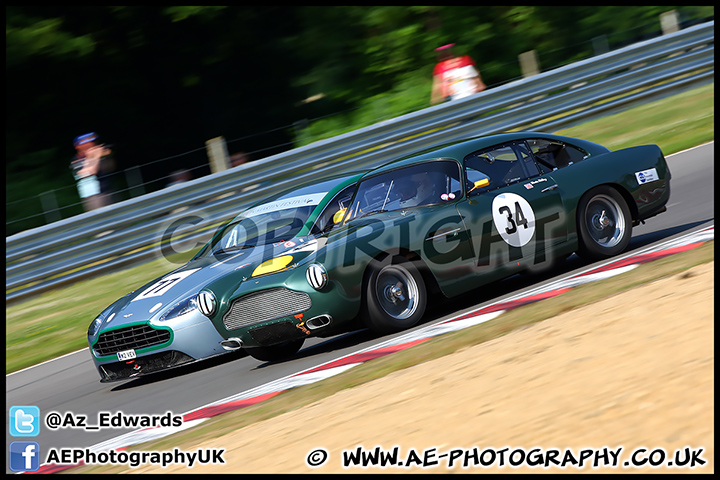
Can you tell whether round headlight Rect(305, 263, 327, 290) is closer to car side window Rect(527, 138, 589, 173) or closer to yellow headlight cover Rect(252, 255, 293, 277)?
yellow headlight cover Rect(252, 255, 293, 277)

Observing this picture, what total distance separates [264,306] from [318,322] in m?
0.45

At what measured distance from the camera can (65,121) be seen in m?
15.3

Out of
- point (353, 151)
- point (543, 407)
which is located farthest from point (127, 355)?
point (353, 151)

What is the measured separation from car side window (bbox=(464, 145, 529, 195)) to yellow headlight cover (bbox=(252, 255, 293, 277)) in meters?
1.57

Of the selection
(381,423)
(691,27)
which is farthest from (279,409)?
(691,27)

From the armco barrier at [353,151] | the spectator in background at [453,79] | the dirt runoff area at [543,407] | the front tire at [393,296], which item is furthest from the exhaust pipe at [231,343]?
the spectator in background at [453,79]

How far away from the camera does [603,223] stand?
7629 mm

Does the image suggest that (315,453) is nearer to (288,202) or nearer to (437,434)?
(437,434)

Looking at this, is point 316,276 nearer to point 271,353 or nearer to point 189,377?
point 271,353

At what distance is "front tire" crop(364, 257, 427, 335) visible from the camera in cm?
648

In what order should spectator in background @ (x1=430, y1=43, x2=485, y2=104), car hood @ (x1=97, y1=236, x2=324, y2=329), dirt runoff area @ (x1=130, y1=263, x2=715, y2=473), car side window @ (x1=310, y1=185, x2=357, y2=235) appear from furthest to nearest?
spectator in background @ (x1=430, y1=43, x2=485, y2=104), car side window @ (x1=310, y1=185, x2=357, y2=235), car hood @ (x1=97, y1=236, x2=324, y2=329), dirt runoff area @ (x1=130, y1=263, x2=715, y2=473)

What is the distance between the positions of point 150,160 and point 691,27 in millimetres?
9649

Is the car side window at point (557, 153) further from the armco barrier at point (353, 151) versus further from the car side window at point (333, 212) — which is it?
the armco barrier at point (353, 151)

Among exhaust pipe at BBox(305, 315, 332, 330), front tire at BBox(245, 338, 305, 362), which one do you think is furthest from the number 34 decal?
front tire at BBox(245, 338, 305, 362)
